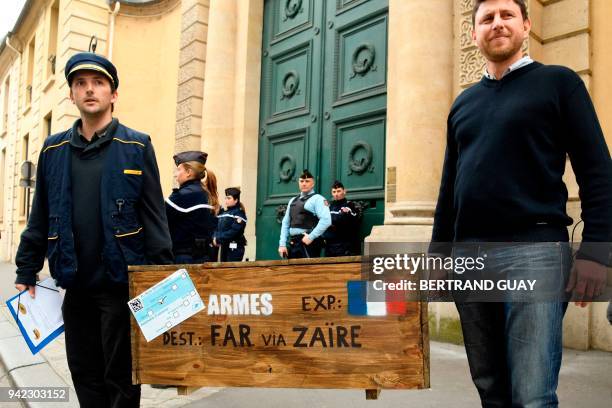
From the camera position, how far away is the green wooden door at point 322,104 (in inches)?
251

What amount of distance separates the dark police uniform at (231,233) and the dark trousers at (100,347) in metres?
4.10

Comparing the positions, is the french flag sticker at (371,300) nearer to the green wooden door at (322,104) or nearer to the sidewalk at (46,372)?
the sidewalk at (46,372)

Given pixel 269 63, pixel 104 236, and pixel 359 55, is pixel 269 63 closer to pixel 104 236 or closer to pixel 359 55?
pixel 359 55

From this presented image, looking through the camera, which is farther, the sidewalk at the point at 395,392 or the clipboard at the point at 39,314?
the sidewalk at the point at 395,392

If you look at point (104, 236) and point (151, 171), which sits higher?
point (151, 171)

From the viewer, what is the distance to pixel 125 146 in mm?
2465

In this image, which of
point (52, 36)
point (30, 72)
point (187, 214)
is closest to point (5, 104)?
point (30, 72)

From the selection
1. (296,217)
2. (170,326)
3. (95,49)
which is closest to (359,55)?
(296,217)

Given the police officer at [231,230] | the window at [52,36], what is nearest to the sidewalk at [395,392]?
the police officer at [231,230]

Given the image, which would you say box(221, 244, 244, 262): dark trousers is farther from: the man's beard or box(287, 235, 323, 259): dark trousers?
the man's beard

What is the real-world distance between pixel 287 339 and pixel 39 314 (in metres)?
1.30

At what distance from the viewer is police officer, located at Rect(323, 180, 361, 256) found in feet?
20.0

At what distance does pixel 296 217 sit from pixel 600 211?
473 centimetres

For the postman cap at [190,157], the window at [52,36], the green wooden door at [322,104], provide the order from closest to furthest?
the postman cap at [190,157], the green wooden door at [322,104], the window at [52,36]
